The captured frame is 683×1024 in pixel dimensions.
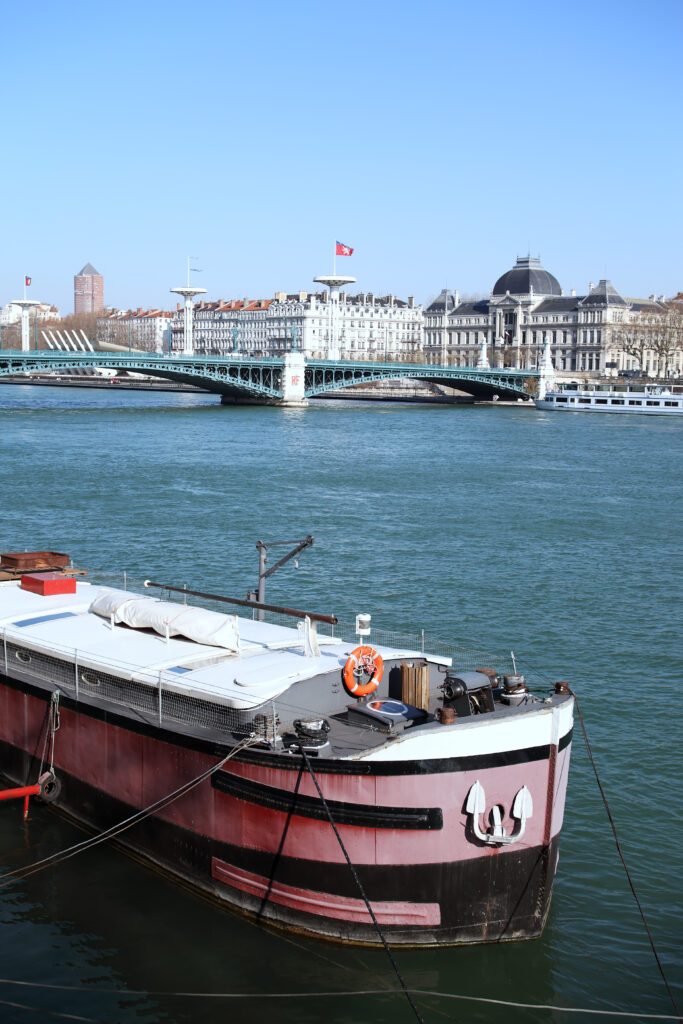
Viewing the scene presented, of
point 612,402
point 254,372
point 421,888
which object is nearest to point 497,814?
point 421,888

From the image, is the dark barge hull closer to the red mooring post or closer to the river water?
the river water

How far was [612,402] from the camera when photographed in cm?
9650

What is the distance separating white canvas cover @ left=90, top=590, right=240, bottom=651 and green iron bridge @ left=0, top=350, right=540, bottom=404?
57540 mm

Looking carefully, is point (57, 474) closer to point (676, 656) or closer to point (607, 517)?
point (607, 517)

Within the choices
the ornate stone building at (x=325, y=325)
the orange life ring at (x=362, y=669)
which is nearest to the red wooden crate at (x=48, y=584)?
the orange life ring at (x=362, y=669)

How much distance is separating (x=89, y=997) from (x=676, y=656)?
12.4m

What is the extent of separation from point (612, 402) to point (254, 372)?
32.4 meters

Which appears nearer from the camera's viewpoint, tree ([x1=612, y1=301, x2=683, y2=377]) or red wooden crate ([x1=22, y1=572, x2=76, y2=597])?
red wooden crate ([x1=22, y1=572, x2=76, y2=597])

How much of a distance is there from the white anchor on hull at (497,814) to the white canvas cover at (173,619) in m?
3.29

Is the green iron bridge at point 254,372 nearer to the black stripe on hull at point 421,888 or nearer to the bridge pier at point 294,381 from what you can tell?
the bridge pier at point 294,381

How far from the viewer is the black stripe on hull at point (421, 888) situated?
9.35m

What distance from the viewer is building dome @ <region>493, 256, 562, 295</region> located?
158 m

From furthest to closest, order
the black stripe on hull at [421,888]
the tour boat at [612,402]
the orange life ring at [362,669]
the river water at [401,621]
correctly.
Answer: the tour boat at [612,402] → the orange life ring at [362,669] → the river water at [401,621] → the black stripe on hull at [421,888]

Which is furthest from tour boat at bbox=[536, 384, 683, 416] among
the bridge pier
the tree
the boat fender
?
the boat fender
